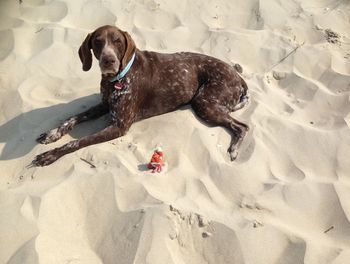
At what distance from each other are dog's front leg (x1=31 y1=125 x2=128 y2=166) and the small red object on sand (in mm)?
648

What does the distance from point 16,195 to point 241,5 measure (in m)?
4.68

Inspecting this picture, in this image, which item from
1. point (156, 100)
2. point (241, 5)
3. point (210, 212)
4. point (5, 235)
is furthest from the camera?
point (241, 5)

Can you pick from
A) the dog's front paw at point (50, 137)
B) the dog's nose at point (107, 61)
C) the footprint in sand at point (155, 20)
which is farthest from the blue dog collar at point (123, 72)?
the footprint in sand at point (155, 20)

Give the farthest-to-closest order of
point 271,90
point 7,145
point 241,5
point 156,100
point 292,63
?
1. point 241,5
2. point 292,63
3. point 271,90
4. point 156,100
5. point 7,145

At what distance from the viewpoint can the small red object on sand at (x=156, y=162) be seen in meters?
4.28

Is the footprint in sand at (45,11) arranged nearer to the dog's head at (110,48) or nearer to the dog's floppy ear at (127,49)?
the dog's head at (110,48)

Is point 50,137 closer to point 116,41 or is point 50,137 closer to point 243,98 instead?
point 116,41

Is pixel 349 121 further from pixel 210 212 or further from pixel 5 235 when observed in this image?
pixel 5 235

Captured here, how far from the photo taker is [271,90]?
5535mm

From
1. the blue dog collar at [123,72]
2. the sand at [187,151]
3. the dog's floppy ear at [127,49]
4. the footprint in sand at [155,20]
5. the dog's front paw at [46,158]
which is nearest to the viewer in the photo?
the sand at [187,151]

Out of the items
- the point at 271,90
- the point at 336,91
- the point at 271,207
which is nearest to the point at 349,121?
the point at 336,91

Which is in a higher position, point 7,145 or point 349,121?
point 349,121

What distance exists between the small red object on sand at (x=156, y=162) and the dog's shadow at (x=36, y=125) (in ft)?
3.49

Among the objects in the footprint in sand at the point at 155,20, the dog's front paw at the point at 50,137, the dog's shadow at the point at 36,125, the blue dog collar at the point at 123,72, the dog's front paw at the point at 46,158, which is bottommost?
the dog's shadow at the point at 36,125
